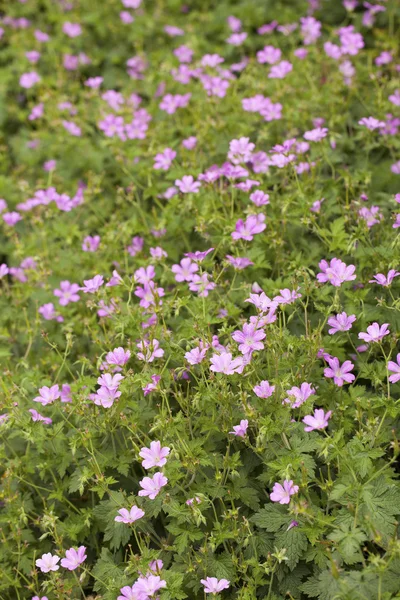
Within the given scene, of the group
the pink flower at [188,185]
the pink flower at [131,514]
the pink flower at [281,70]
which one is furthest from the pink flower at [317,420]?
the pink flower at [281,70]

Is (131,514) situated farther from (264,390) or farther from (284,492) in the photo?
(264,390)

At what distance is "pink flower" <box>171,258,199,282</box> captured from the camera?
11.5 feet

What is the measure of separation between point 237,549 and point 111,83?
4361 mm

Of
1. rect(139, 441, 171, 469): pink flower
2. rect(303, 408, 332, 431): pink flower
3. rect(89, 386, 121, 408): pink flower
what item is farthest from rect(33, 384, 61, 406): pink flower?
rect(303, 408, 332, 431): pink flower

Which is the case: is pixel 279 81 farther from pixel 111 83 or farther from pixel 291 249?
pixel 111 83

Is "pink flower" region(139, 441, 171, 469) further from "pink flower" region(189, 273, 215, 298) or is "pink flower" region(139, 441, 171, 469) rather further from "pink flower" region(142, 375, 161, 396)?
"pink flower" region(189, 273, 215, 298)

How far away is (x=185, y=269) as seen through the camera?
3.56m

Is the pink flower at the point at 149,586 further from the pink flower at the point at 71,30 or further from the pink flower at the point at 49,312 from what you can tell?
the pink flower at the point at 71,30

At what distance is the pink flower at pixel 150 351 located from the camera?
285 cm

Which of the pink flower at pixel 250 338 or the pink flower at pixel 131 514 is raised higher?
the pink flower at pixel 250 338

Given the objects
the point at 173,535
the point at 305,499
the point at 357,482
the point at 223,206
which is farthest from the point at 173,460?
the point at 223,206

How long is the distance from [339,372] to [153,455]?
81cm

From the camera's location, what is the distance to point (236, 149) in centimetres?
377

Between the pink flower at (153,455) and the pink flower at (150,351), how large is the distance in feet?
1.15
